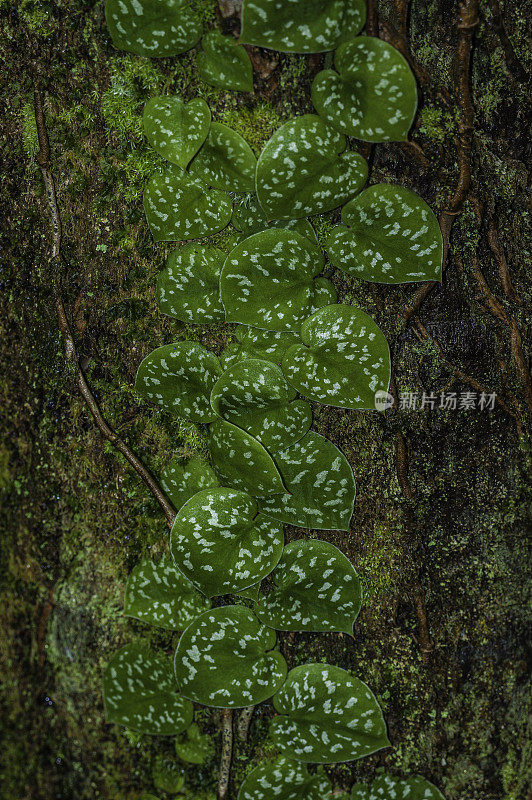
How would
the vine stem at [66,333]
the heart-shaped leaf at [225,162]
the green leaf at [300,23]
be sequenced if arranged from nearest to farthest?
the green leaf at [300,23] < the heart-shaped leaf at [225,162] < the vine stem at [66,333]

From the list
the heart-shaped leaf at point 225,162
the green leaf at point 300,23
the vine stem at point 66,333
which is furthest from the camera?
the vine stem at point 66,333

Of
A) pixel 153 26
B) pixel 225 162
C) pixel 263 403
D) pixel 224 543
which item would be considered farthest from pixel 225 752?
pixel 153 26

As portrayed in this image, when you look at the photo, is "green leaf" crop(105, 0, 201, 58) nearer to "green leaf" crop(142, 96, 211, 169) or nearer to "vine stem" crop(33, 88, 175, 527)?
"green leaf" crop(142, 96, 211, 169)

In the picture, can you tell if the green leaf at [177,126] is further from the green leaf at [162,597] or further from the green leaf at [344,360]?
the green leaf at [162,597]

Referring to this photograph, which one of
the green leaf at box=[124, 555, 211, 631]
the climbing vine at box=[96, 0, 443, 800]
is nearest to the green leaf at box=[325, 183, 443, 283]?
the climbing vine at box=[96, 0, 443, 800]

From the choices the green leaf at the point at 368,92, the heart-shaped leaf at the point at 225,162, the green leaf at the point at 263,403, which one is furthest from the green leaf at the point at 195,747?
the green leaf at the point at 368,92

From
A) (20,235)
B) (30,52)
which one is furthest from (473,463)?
(30,52)

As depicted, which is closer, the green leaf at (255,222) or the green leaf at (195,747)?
the green leaf at (255,222)
